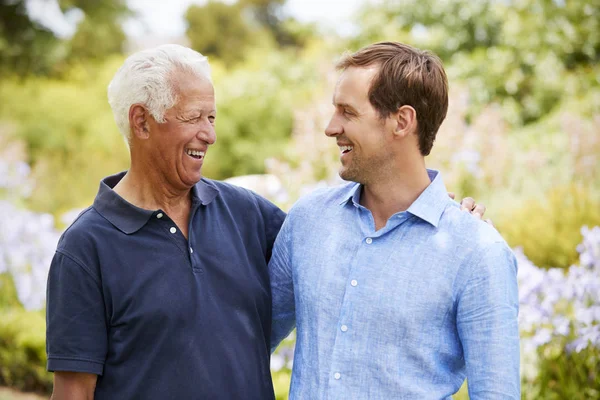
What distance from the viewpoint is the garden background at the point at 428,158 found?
4.14 m

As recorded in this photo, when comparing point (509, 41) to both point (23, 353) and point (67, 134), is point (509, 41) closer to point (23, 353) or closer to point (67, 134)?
point (67, 134)

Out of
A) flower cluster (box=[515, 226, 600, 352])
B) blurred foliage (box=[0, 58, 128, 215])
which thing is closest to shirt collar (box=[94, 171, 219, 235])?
flower cluster (box=[515, 226, 600, 352])

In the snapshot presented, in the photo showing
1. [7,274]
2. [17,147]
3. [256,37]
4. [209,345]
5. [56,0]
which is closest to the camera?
[209,345]

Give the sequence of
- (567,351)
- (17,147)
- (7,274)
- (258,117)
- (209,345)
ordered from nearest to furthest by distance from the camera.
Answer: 1. (209,345)
2. (567,351)
3. (7,274)
4. (17,147)
5. (258,117)

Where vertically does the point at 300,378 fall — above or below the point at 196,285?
below

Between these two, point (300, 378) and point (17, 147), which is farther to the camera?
point (17, 147)

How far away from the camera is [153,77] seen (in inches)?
86.0

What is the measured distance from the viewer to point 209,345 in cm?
217

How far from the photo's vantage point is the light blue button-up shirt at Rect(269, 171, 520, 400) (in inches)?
77.0

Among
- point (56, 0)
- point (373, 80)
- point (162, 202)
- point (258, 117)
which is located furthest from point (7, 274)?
point (56, 0)

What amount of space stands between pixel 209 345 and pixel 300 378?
1.04ft

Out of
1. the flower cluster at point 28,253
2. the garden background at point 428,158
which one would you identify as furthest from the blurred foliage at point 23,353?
the flower cluster at point 28,253

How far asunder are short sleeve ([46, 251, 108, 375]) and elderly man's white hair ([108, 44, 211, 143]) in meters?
0.54

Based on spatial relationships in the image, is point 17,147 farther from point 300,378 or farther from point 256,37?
point 256,37
